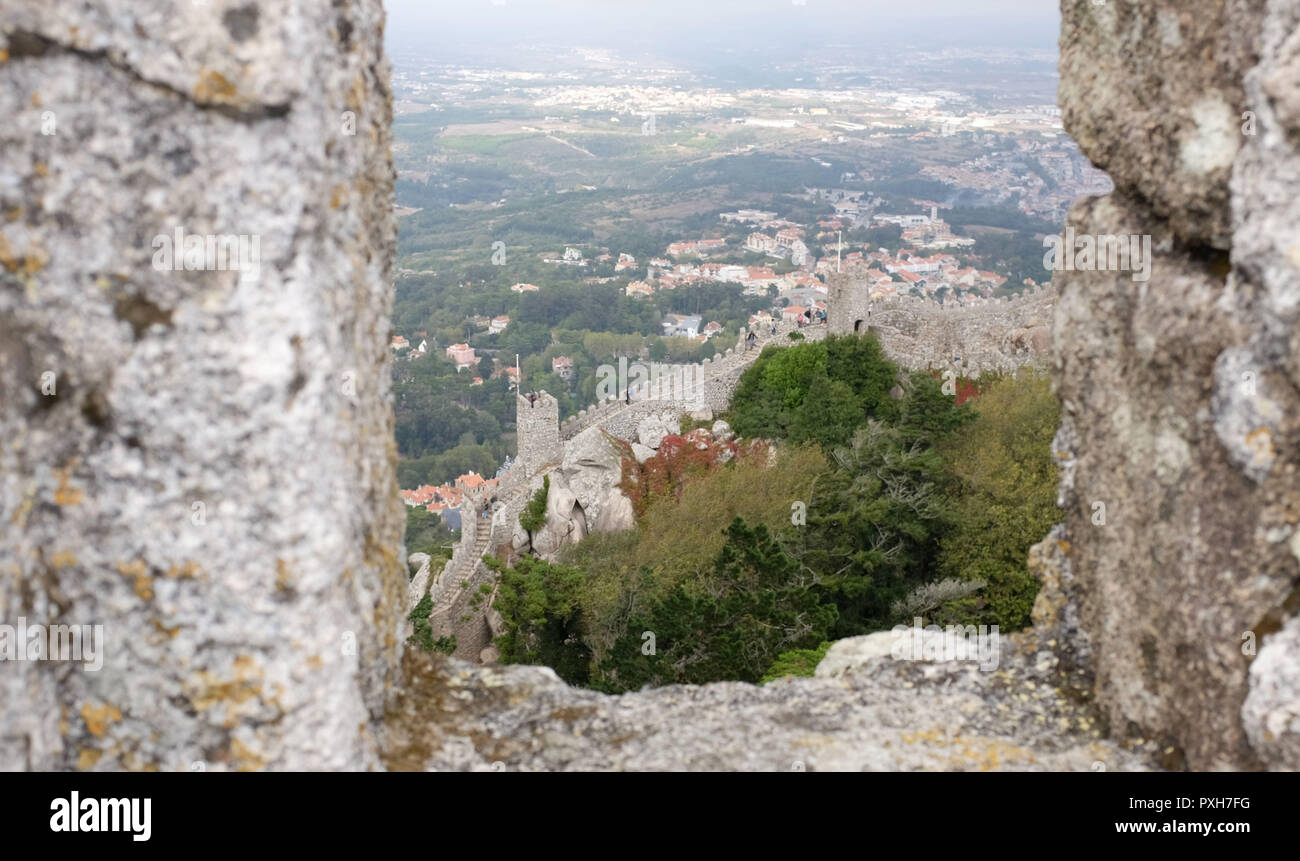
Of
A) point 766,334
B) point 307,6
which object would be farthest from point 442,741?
point 766,334

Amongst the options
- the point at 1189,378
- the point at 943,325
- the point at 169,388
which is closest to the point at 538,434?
the point at 943,325

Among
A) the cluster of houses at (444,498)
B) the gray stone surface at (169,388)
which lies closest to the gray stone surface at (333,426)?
the gray stone surface at (169,388)

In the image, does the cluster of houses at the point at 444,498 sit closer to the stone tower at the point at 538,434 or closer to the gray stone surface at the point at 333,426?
the stone tower at the point at 538,434

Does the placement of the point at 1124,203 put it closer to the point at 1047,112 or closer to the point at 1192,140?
the point at 1192,140

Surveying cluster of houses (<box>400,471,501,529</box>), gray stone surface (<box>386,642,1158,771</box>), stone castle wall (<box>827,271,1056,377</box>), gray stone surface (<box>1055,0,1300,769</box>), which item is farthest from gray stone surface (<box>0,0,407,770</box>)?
cluster of houses (<box>400,471,501,529</box>)

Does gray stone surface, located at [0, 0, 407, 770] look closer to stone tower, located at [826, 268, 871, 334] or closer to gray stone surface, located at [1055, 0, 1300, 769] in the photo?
gray stone surface, located at [1055, 0, 1300, 769]

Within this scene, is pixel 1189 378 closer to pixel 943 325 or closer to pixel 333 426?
pixel 333 426
